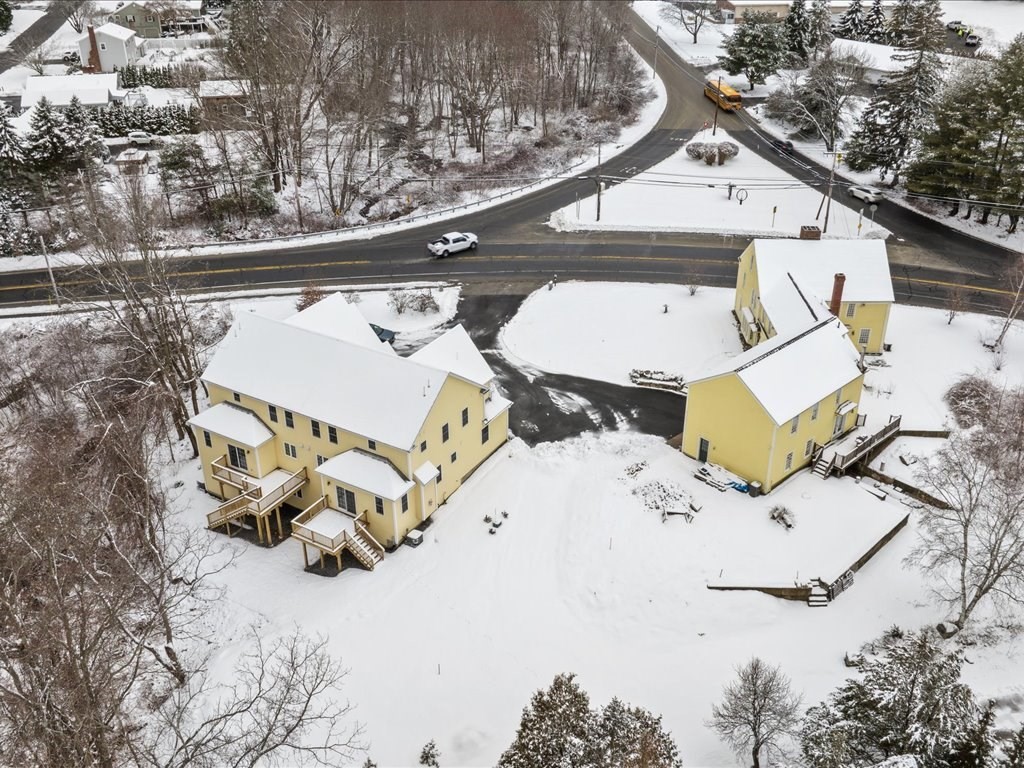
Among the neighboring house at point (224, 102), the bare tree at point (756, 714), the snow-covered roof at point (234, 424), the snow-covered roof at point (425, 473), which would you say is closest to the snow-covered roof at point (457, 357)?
the snow-covered roof at point (425, 473)

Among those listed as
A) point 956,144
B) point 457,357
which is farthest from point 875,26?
point 457,357

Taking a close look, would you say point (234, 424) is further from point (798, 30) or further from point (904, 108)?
point (798, 30)

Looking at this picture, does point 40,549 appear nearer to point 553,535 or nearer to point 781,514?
point 553,535

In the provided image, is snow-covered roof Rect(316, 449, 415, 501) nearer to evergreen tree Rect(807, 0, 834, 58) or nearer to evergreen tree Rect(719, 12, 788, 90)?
evergreen tree Rect(719, 12, 788, 90)

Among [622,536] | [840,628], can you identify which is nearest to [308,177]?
[622,536]

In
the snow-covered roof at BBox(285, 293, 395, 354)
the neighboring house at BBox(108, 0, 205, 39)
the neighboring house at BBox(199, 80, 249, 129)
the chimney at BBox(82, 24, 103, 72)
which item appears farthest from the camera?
the neighboring house at BBox(108, 0, 205, 39)

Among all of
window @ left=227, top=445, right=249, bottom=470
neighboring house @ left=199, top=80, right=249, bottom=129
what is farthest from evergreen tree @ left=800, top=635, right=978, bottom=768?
neighboring house @ left=199, top=80, right=249, bottom=129
